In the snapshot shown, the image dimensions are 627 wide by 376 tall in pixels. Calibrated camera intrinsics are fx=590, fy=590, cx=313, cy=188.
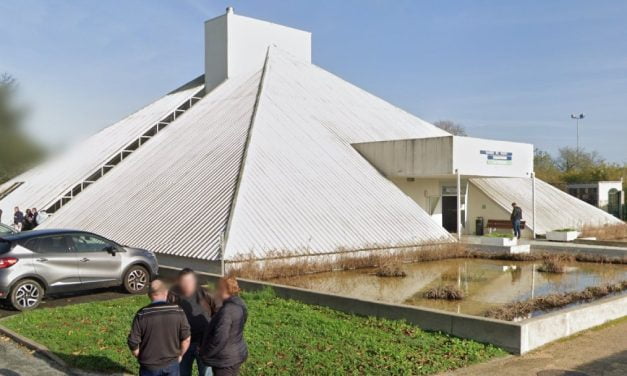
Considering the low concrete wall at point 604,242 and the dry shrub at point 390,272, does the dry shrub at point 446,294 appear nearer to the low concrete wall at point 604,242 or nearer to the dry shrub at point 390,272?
the dry shrub at point 390,272

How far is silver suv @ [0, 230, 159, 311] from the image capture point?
1124cm

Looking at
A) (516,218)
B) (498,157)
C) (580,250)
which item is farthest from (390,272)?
(498,157)

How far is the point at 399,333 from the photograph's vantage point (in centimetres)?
922

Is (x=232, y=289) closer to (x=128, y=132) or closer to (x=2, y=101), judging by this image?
(x=128, y=132)

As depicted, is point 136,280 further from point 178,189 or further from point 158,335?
point 158,335

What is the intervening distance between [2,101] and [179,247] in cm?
3280

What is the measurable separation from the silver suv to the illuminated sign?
52.1 ft

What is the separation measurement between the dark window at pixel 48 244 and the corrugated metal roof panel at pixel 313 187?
4073 mm

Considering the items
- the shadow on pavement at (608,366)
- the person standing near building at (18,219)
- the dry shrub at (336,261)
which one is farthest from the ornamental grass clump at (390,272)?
the person standing near building at (18,219)

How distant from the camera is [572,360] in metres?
7.96

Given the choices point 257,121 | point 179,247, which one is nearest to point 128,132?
point 257,121

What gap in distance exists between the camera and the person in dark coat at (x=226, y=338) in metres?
5.34

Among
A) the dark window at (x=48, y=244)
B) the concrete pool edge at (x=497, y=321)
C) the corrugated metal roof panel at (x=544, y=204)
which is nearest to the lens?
the concrete pool edge at (x=497, y=321)

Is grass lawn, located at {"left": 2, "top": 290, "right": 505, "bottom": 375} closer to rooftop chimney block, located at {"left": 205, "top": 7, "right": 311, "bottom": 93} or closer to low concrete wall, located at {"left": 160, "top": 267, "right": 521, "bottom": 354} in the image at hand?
low concrete wall, located at {"left": 160, "top": 267, "right": 521, "bottom": 354}
